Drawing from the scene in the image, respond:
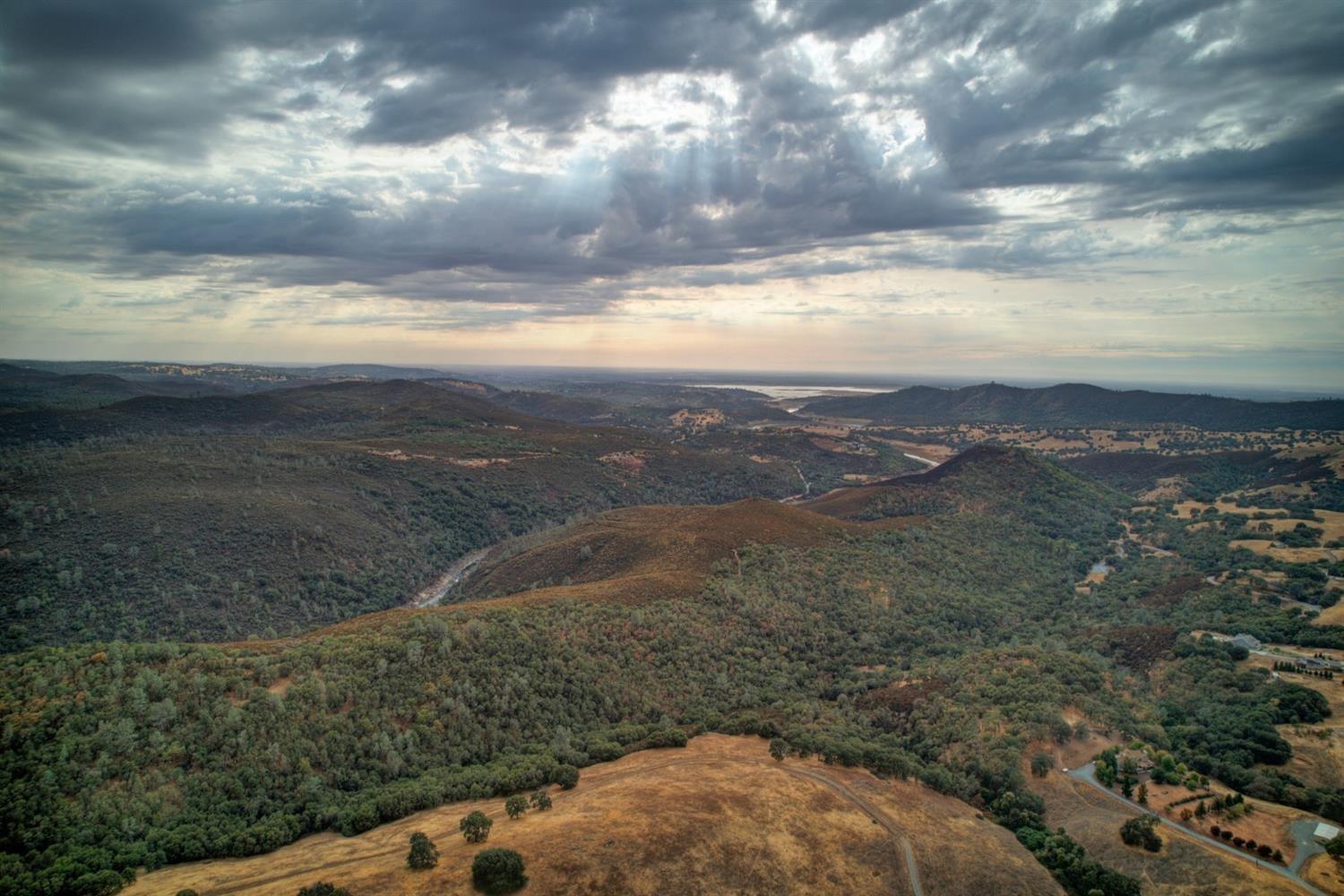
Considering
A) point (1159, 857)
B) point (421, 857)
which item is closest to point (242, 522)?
point (421, 857)

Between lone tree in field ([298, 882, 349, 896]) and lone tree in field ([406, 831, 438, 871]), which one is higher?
lone tree in field ([298, 882, 349, 896])

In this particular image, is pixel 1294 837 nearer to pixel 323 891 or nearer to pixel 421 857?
pixel 421 857

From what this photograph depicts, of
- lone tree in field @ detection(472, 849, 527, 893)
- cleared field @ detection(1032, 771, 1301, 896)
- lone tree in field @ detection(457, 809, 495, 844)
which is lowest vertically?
cleared field @ detection(1032, 771, 1301, 896)

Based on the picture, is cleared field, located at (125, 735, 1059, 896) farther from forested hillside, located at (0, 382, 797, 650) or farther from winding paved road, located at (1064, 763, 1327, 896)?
forested hillside, located at (0, 382, 797, 650)

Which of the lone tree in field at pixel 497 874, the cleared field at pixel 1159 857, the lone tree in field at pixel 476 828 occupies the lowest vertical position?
the cleared field at pixel 1159 857

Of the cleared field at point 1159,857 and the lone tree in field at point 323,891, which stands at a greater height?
the lone tree in field at point 323,891

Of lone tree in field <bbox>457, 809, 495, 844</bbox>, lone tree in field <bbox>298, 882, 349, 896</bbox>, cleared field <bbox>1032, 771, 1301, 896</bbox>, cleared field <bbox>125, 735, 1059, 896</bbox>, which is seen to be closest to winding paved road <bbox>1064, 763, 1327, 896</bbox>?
cleared field <bbox>1032, 771, 1301, 896</bbox>

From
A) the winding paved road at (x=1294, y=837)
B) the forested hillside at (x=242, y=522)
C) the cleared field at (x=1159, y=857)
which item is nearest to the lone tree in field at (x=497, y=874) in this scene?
the cleared field at (x=1159, y=857)

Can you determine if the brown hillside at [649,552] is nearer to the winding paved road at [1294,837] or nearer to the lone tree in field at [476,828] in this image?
the lone tree in field at [476,828]
